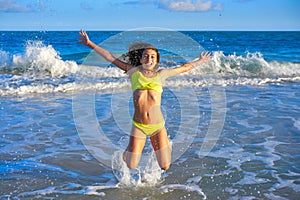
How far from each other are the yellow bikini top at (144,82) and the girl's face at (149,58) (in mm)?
144

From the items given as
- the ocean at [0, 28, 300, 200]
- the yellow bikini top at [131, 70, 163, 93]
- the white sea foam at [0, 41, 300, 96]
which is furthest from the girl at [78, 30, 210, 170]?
the white sea foam at [0, 41, 300, 96]

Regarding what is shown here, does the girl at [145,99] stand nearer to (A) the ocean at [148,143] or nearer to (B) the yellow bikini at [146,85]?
(B) the yellow bikini at [146,85]

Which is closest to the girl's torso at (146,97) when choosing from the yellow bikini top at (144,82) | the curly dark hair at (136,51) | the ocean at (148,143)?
the yellow bikini top at (144,82)

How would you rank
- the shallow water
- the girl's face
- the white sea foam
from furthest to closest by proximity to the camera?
the white sea foam, the girl's face, the shallow water

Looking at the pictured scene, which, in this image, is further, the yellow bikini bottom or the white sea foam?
the white sea foam

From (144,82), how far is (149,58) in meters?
0.33

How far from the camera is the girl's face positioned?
→ 4957mm

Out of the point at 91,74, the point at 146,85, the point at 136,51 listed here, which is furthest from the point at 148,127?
the point at 91,74

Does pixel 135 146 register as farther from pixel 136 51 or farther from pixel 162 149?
pixel 136 51

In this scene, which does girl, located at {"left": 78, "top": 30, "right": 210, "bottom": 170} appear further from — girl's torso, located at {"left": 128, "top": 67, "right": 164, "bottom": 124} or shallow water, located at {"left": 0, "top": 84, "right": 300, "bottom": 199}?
shallow water, located at {"left": 0, "top": 84, "right": 300, "bottom": 199}

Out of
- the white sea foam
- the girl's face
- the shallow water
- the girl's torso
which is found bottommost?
the shallow water

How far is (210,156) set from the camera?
6.08 meters

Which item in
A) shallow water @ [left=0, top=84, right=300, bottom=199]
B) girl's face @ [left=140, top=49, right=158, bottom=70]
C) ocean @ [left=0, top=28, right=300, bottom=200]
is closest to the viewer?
shallow water @ [left=0, top=84, right=300, bottom=199]

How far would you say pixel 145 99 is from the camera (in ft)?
16.1
